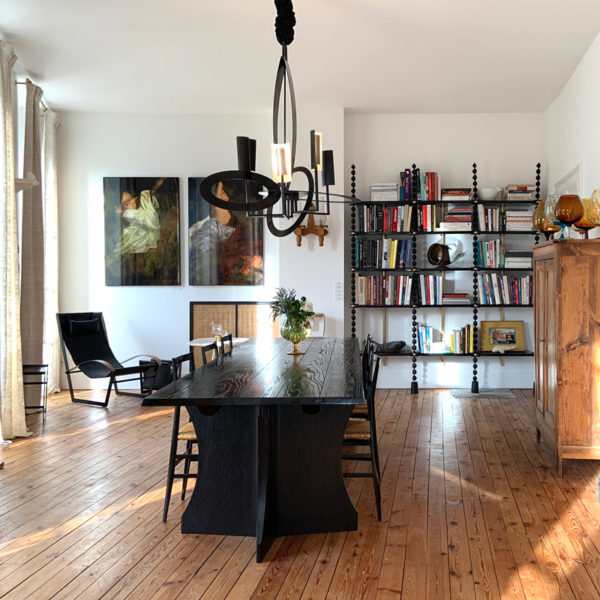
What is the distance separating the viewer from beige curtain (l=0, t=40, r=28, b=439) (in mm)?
5164

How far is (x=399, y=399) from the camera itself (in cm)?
689

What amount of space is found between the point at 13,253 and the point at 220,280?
262 centimetres

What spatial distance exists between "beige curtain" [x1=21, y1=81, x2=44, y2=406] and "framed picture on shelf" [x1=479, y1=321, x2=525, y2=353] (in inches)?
183

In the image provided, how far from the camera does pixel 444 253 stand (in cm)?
712

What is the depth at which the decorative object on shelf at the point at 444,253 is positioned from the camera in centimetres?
711

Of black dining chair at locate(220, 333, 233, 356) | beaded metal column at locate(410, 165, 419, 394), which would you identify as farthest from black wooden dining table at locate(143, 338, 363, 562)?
beaded metal column at locate(410, 165, 419, 394)

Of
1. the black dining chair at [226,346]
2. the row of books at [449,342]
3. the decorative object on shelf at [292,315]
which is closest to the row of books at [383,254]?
the row of books at [449,342]

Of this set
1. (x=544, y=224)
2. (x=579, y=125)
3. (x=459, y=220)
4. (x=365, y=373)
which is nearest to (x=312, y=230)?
(x=459, y=220)

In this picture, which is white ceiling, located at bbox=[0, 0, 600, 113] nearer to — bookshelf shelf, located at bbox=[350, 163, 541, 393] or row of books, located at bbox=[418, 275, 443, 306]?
bookshelf shelf, located at bbox=[350, 163, 541, 393]

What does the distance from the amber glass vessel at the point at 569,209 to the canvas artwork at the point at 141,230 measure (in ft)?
14.3

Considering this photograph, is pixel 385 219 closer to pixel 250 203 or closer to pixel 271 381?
pixel 250 203

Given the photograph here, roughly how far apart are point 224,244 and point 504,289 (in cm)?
315

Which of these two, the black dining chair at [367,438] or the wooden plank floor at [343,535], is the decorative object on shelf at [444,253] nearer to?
the wooden plank floor at [343,535]

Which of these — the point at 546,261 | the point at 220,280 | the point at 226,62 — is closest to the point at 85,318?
the point at 220,280
